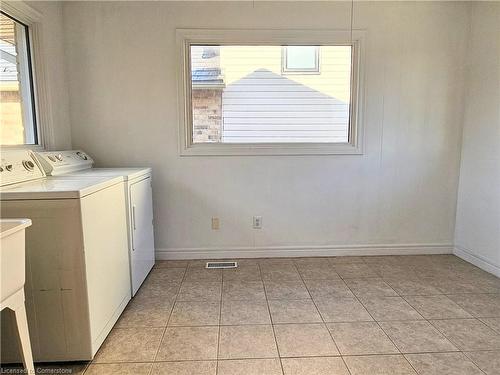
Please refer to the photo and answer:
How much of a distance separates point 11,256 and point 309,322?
1.64 meters

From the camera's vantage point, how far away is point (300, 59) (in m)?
2.99

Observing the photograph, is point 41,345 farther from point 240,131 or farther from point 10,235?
point 240,131

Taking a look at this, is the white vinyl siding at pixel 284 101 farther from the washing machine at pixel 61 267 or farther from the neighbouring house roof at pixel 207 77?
the washing machine at pixel 61 267

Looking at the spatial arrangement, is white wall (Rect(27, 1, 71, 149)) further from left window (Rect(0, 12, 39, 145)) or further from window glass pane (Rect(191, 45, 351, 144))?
window glass pane (Rect(191, 45, 351, 144))

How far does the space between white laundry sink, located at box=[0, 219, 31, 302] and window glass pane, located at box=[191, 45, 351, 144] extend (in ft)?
6.48

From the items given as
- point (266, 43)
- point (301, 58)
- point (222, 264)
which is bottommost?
point (222, 264)

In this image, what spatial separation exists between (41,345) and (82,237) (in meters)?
0.61

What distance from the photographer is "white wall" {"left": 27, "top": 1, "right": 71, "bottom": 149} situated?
254 cm

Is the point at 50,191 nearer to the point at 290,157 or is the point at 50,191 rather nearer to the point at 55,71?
the point at 55,71

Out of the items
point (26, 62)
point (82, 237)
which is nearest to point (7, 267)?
point (82, 237)

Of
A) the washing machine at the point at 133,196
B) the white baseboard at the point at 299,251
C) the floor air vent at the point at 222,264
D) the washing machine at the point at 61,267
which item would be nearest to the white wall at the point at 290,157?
the white baseboard at the point at 299,251

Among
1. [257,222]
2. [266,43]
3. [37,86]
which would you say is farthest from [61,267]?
[266,43]

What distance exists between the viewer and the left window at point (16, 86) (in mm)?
2234

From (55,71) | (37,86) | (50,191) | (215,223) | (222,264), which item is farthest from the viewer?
(215,223)
